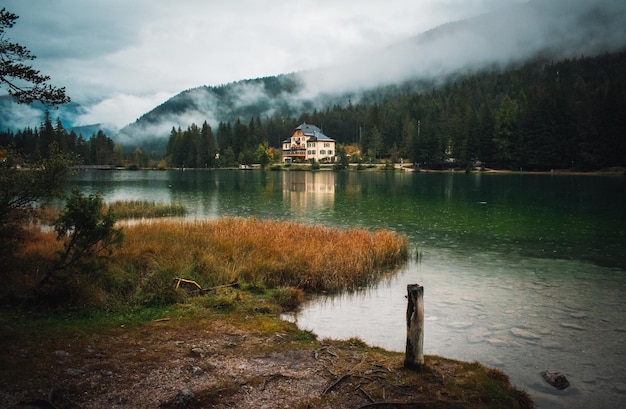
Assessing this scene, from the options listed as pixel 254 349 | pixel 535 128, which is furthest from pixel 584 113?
pixel 254 349

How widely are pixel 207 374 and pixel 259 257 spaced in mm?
10136

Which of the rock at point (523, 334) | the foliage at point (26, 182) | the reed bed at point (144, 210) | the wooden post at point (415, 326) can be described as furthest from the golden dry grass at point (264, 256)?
the reed bed at point (144, 210)

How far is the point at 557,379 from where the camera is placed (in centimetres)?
1053

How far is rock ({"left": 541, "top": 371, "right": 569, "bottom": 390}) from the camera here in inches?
410

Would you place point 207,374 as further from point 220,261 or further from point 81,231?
point 220,261

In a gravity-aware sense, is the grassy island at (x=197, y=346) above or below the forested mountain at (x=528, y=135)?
below

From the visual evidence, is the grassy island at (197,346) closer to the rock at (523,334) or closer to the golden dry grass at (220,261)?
the golden dry grass at (220,261)

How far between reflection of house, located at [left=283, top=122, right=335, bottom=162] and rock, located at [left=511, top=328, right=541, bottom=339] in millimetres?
158694

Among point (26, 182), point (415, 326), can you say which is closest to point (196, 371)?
point (415, 326)

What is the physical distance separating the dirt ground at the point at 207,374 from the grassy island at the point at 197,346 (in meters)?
0.03

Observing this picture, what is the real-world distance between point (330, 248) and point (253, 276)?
4730 millimetres

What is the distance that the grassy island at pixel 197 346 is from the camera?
8.47 metres

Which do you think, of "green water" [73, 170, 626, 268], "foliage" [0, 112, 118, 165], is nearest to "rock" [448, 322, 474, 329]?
"green water" [73, 170, 626, 268]

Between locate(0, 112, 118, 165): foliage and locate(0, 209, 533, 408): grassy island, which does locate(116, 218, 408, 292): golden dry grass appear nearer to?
locate(0, 209, 533, 408): grassy island
